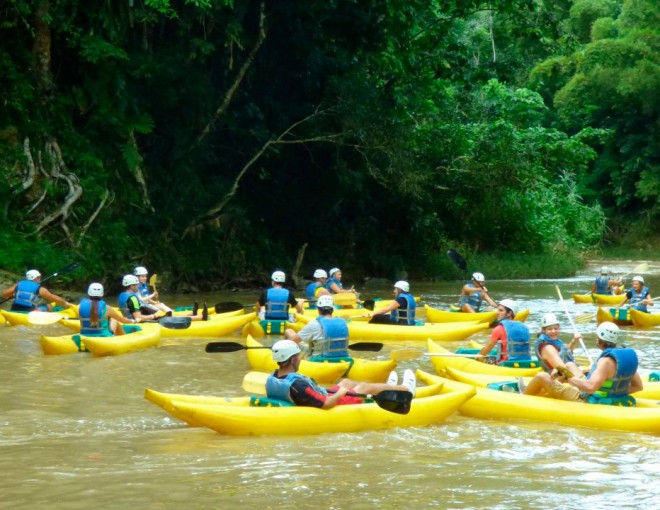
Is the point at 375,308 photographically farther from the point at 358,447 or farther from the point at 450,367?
the point at 358,447

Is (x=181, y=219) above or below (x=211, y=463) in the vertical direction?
above

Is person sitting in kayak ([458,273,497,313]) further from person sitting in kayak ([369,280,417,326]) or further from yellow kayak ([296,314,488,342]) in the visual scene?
person sitting in kayak ([369,280,417,326])

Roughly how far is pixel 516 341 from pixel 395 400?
9.05ft

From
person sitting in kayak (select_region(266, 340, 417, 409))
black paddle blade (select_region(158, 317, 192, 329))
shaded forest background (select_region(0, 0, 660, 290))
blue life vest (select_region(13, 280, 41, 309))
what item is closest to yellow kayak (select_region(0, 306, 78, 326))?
blue life vest (select_region(13, 280, 41, 309))

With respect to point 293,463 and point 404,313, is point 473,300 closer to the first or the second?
point 404,313

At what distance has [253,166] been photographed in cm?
2523

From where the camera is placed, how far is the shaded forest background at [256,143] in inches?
787

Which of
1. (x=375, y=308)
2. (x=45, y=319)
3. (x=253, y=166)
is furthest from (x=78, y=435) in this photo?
(x=253, y=166)

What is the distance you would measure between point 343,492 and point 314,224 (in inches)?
764

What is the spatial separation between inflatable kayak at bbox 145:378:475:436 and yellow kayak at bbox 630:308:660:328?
882cm

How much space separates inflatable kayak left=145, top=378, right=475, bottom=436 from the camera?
829 centimetres

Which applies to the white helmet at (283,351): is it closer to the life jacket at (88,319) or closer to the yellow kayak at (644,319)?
the life jacket at (88,319)

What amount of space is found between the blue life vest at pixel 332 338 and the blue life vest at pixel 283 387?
201 centimetres

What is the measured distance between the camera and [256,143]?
24.7 m
